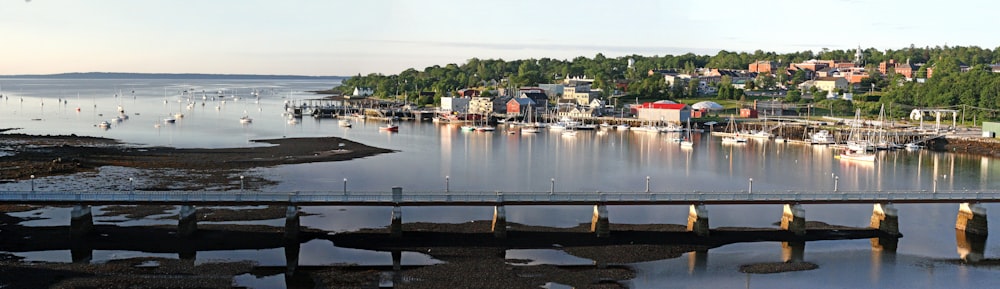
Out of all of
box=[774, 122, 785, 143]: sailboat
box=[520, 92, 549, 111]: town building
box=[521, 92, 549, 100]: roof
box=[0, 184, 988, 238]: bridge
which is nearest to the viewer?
box=[0, 184, 988, 238]: bridge

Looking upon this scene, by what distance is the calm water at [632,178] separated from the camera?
121 feet

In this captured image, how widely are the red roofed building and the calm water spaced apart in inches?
379

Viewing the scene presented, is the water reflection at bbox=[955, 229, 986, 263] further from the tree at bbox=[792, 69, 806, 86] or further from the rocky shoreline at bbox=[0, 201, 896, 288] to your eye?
the tree at bbox=[792, 69, 806, 86]

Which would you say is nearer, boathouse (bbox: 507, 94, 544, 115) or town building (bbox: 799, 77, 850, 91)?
boathouse (bbox: 507, 94, 544, 115)

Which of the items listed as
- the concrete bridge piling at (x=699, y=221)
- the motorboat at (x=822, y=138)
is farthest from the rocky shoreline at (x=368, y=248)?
the motorboat at (x=822, y=138)

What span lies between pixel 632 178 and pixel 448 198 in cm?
2748

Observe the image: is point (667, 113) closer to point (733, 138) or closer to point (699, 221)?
point (733, 138)

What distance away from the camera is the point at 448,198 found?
40.9 m

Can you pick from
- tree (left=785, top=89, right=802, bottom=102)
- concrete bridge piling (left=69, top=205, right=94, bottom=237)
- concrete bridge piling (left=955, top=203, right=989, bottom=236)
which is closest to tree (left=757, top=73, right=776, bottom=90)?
tree (left=785, top=89, right=802, bottom=102)

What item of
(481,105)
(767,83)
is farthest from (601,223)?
(767,83)

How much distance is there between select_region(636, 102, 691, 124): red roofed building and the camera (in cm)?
12519

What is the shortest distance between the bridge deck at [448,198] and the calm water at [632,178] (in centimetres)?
206

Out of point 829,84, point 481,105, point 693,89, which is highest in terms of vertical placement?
point 829,84

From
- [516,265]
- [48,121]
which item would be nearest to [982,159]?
[516,265]
